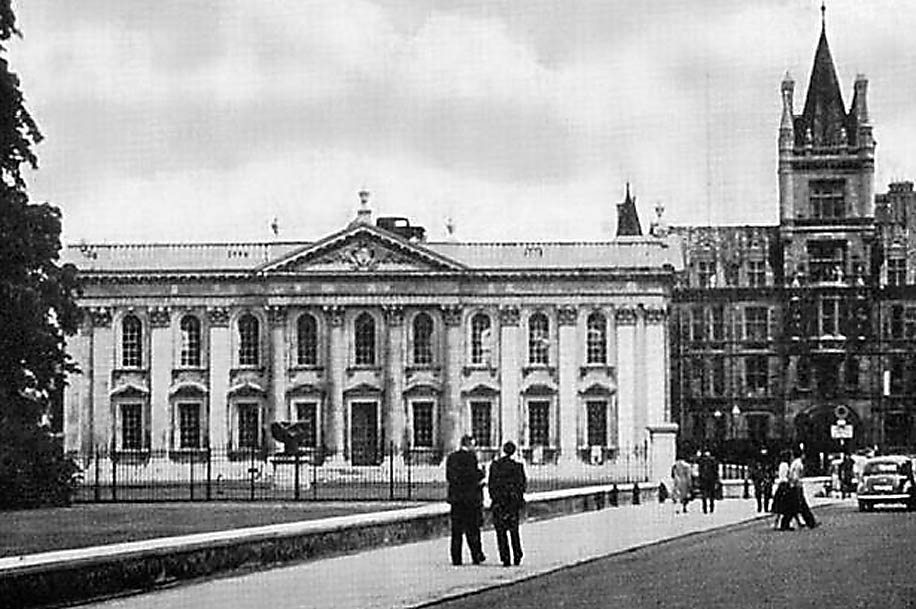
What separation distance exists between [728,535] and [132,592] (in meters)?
16.7

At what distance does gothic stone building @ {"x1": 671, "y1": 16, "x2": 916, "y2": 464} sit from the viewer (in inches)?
3883

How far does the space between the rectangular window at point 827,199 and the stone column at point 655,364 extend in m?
21.9

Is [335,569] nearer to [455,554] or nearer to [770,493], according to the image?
[455,554]

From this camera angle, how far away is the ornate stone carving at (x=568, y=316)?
79.9m

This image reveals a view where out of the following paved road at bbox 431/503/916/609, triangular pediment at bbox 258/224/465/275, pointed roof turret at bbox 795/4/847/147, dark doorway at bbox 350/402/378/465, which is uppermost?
pointed roof turret at bbox 795/4/847/147

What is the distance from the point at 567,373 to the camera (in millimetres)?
79750

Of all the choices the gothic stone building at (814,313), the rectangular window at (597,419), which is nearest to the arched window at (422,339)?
the rectangular window at (597,419)

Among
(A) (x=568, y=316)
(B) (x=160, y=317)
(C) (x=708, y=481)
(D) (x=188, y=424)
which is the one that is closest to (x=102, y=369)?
(B) (x=160, y=317)

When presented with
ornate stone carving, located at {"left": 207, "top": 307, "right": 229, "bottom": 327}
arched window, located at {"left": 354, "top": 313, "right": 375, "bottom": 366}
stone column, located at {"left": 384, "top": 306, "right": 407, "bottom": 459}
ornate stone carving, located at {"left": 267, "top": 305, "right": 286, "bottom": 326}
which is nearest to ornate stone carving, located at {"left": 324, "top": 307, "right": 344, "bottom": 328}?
arched window, located at {"left": 354, "top": 313, "right": 375, "bottom": 366}

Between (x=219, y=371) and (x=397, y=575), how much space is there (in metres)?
58.0

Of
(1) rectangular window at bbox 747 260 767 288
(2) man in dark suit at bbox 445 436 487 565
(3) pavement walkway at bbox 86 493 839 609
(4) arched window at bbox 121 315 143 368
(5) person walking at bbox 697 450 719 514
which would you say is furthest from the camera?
(1) rectangular window at bbox 747 260 767 288

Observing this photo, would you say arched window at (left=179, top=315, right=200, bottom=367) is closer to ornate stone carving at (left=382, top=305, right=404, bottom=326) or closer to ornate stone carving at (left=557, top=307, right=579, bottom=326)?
ornate stone carving at (left=382, top=305, right=404, bottom=326)

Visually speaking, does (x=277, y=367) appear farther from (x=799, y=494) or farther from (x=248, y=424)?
(x=799, y=494)

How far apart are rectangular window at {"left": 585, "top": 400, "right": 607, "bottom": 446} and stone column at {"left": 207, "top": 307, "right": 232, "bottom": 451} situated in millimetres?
13861
